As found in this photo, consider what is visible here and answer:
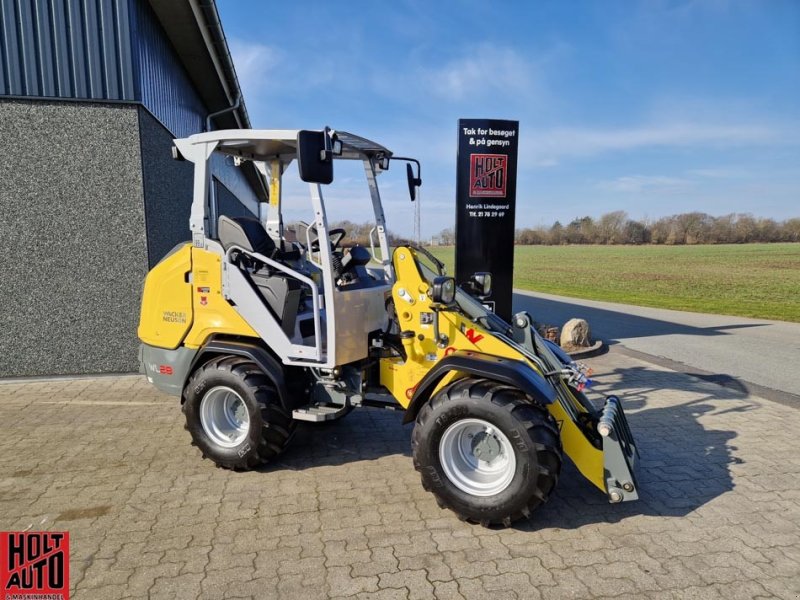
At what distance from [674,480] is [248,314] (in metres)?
3.64

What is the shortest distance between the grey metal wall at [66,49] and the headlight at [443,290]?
5404 mm

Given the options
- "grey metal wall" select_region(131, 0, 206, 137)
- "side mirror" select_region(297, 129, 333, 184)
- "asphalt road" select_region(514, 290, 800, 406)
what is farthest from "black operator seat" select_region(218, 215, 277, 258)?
"asphalt road" select_region(514, 290, 800, 406)

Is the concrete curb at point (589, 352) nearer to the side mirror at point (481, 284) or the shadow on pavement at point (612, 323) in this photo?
the shadow on pavement at point (612, 323)

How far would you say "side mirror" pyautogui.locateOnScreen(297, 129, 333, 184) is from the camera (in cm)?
349

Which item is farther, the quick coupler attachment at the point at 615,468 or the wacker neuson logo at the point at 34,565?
the quick coupler attachment at the point at 615,468

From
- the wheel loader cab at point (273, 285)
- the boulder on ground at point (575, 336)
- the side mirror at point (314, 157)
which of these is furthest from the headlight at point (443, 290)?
the boulder on ground at point (575, 336)

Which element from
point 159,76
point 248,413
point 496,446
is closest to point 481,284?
point 496,446

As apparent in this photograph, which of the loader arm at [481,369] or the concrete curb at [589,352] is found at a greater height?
the loader arm at [481,369]

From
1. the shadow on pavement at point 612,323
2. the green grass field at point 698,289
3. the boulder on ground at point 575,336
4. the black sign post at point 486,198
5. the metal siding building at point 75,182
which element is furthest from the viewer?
the green grass field at point 698,289

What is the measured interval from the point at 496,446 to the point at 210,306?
8.46 ft

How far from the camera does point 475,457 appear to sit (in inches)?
144

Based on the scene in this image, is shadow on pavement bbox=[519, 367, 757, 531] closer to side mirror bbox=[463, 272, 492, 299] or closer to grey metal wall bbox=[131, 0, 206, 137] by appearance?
side mirror bbox=[463, 272, 492, 299]

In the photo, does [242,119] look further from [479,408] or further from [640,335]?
[479,408]

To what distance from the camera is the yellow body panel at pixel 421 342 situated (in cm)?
376
